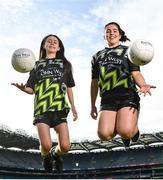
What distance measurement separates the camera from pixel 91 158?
2137 inches

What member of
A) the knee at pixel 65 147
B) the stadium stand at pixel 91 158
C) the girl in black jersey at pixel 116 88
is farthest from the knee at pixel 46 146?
the stadium stand at pixel 91 158

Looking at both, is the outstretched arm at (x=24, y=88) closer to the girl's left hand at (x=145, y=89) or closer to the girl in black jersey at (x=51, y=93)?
the girl in black jersey at (x=51, y=93)

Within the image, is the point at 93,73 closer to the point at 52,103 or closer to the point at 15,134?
the point at 52,103

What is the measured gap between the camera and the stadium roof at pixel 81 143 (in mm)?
46594

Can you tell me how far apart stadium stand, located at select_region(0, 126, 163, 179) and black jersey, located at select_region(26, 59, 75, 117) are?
39.7 meters

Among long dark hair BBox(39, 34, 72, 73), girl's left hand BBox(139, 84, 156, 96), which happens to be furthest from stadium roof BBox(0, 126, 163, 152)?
girl's left hand BBox(139, 84, 156, 96)

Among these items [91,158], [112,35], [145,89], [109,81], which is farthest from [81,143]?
[145,89]

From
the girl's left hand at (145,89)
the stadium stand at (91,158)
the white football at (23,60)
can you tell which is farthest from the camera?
the stadium stand at (91,158)

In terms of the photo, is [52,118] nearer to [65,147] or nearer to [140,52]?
[65,147]

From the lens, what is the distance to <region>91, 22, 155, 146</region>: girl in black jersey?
262 inches

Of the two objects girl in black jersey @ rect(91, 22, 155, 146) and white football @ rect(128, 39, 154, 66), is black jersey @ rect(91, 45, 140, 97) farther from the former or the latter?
white football @ rect(128, 39, 154, 66)

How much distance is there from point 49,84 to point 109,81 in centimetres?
133

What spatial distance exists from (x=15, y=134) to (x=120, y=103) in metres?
42.4

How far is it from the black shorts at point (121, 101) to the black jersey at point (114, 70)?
4.3 inches
